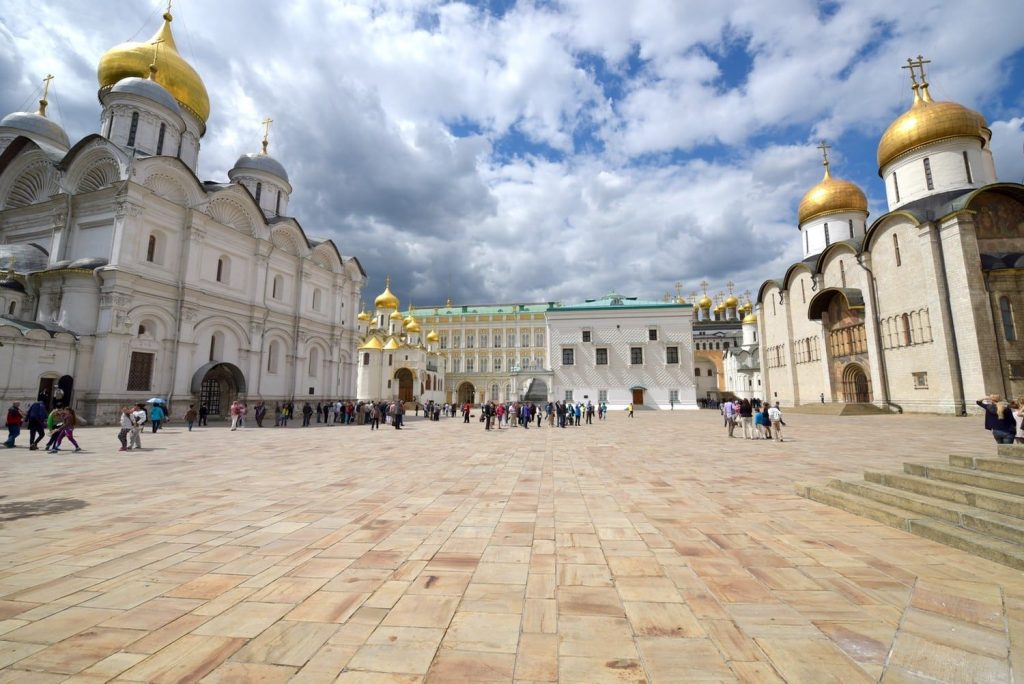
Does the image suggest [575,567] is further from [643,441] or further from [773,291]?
[773,291]

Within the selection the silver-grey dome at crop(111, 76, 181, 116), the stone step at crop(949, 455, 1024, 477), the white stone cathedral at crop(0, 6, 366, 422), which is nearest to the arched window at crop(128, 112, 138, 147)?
the white stone cathedral at crop(0, 6, 366, 422)

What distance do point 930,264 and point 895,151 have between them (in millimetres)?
A: 11101

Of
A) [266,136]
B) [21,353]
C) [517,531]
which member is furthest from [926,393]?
[266,136]

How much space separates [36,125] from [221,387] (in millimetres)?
22290

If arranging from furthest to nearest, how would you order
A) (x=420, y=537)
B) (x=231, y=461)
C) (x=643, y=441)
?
(x=643, y=441) < (x=231, y=461) < (x=420, y=537)

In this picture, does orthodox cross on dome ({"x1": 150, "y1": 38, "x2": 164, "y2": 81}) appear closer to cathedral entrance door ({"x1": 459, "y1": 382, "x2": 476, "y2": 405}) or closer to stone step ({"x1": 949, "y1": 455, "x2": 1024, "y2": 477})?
stone step ({"x1": 949, "y1": 455, "x2": 1024, "y2": 477})

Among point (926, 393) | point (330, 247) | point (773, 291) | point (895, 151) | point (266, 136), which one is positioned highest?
point (266, 136)

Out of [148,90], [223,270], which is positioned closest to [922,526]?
[223,270]

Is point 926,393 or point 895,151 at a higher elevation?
point 895,151

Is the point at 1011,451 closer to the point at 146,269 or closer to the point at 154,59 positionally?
the point at 146,269

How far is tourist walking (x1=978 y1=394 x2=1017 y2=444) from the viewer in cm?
826

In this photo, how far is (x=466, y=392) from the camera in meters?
61.3

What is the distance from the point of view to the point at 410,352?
4600 cm

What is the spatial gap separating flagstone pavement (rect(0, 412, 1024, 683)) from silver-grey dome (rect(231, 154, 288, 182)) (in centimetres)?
3066
